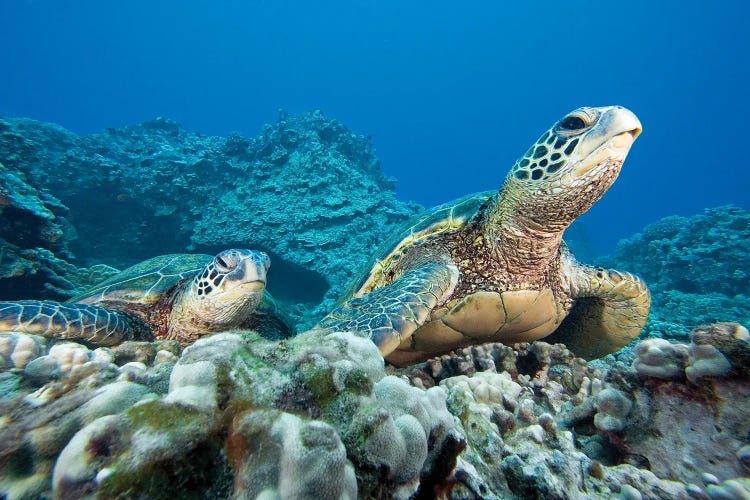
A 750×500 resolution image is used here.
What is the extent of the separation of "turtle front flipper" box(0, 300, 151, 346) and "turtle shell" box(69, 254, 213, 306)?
17.7 inches

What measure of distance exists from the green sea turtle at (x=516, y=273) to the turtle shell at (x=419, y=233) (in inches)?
0.5

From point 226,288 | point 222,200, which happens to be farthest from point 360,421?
point 222,200

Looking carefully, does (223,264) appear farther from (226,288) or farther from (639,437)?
(639,437)

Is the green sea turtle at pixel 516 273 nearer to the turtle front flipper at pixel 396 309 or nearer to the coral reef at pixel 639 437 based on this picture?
the turtle front flipper at pixel 396 309

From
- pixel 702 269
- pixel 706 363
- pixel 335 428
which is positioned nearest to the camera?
pixel 335 428

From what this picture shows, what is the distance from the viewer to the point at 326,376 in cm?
99

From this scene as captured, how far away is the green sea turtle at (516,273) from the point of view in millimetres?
2570

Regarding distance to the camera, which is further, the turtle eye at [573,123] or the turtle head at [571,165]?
→ the turtle eye at [573,123]

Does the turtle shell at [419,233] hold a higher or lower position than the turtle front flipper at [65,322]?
higher

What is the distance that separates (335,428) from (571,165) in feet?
8.69

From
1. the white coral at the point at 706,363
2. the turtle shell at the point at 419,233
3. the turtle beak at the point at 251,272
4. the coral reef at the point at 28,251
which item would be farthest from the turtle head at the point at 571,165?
the coral reef at the point at 28,251

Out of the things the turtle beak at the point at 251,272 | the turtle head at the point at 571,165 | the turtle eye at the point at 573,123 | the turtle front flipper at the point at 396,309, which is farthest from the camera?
the turtle beak at the point at 251,272

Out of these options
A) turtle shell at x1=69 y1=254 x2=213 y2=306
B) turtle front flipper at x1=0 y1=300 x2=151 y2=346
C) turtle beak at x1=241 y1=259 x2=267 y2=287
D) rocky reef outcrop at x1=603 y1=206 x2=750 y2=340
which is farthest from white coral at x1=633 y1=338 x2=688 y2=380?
rocky reef outcrop at x1=603 y1=206 x2=750 y2=340

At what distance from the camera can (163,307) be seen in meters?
3.76
